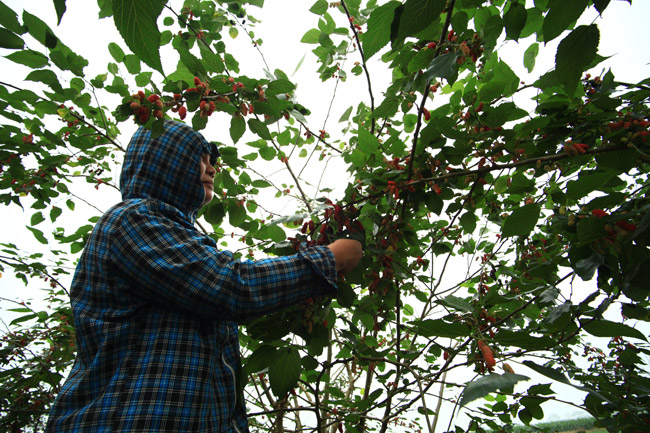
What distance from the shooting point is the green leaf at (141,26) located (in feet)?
1.02

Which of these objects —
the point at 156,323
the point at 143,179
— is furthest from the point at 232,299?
the point at 143,179

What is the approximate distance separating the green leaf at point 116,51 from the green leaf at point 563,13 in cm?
161

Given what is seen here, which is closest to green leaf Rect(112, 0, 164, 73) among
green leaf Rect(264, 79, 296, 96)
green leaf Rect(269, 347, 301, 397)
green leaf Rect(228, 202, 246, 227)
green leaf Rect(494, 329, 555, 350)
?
green leaf Rect(494, 329, 555, 350)

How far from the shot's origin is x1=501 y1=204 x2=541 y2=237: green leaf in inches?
35.8

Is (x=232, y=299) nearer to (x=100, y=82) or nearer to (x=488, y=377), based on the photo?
(x=488, y=377)

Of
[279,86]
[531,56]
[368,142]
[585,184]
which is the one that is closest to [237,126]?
[279,86]

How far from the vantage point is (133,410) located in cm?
76

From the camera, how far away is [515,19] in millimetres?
859

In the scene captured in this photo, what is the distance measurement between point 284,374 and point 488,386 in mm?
625

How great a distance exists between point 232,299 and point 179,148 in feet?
1.93

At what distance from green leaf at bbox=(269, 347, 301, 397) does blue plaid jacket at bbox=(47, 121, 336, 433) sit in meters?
0.11

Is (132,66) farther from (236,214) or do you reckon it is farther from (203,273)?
(203,273)

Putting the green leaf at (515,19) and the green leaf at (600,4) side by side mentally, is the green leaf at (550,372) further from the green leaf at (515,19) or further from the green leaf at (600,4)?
the green leaf at (515,19)

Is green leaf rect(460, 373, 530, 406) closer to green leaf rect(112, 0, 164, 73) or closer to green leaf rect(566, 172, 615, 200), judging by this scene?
green leaf rect(112, 0, 164, 73)
